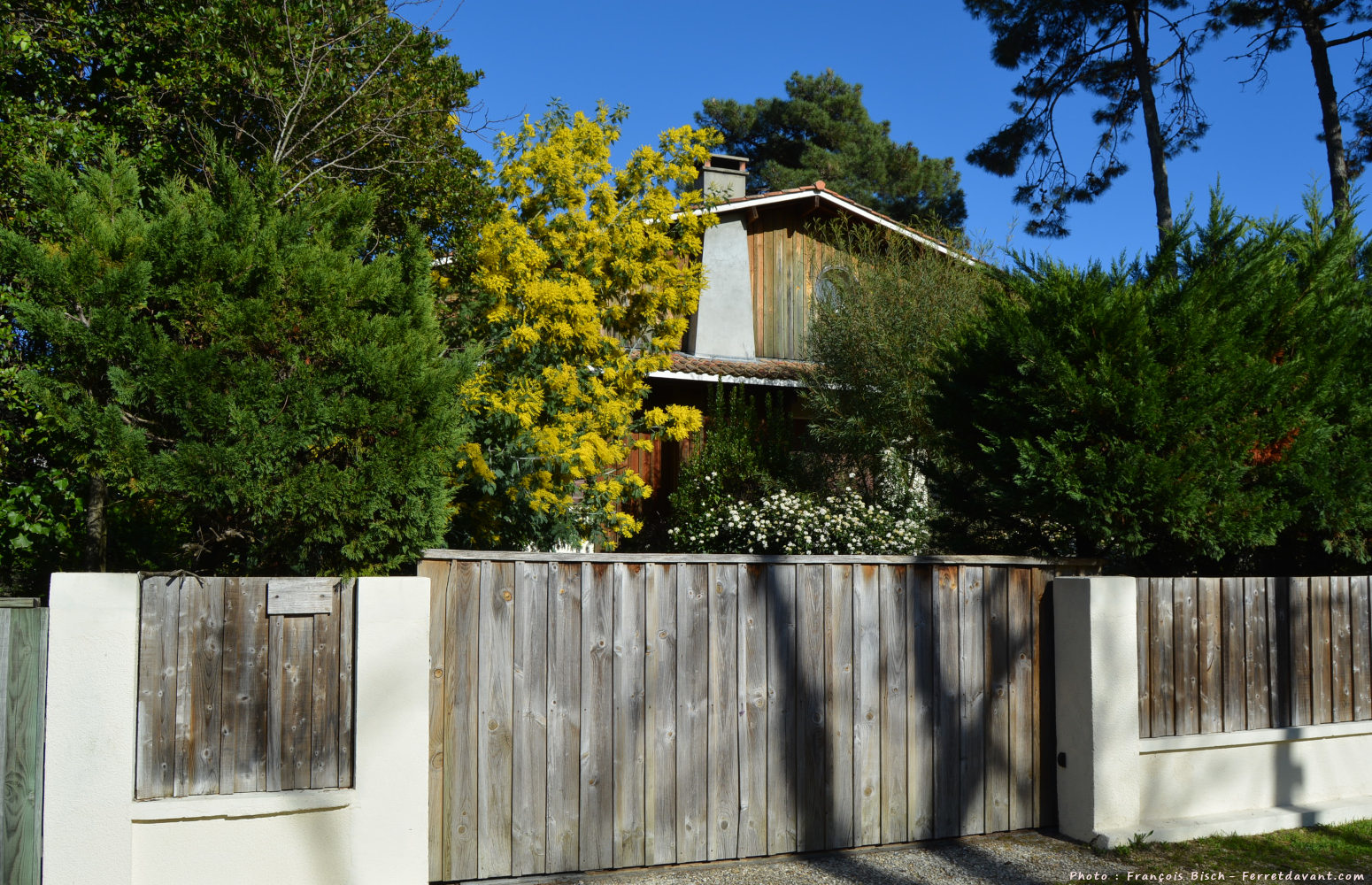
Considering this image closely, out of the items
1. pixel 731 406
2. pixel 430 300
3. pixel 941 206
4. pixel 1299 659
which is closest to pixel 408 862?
pixel 430 300

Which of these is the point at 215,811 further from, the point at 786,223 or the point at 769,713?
the point at 786,223

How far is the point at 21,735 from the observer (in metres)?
4.06

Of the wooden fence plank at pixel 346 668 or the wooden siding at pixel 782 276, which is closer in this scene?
the wooden fence plank at pixel 346 668

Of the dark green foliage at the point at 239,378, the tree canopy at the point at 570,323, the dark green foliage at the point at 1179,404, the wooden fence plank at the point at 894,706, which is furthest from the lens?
the tree canopy at the point at 570,323

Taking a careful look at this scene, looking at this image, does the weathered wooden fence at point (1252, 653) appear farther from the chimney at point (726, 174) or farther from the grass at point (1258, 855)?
the chimney at point (726, 174)

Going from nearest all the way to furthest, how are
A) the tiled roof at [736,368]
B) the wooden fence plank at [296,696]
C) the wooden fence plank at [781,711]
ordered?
1. the wooden fence plank at [296,696]
2. the wooden fence plank at [781,711]
3. the tiled roof at [736,368]

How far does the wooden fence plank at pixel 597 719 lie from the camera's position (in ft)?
15.9

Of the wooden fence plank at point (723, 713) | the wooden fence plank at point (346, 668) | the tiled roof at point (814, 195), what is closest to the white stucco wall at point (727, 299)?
the tiled roof at point (814, 195)

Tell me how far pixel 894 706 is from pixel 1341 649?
3.28 metres

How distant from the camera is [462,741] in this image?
184 inches

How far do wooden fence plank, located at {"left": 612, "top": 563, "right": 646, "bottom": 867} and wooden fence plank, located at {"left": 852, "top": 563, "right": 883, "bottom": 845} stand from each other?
124 cm

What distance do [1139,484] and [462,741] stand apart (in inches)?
164

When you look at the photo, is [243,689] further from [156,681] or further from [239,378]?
[239,378]

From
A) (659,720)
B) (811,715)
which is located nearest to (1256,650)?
(811,715)
